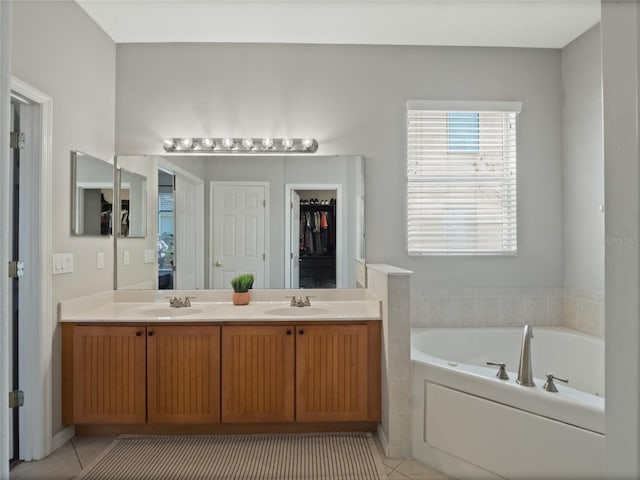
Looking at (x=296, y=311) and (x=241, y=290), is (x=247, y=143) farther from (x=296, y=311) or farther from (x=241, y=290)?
(x=296, y=311)

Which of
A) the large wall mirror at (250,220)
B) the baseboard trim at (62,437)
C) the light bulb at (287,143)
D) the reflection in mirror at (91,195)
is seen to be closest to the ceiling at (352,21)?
the light bulb at (287,143)

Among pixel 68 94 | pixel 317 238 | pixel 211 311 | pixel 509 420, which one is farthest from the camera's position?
pixel 317 238

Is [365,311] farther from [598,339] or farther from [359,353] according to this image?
[598,339]

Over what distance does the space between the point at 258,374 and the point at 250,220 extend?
1.13 metres

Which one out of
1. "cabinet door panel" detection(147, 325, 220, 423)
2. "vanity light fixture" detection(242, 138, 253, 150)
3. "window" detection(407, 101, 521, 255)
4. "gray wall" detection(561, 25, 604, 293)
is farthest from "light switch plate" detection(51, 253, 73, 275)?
"gray wall" detection(561, 25, 604, 293)

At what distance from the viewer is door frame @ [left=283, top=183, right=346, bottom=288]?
9.63ft

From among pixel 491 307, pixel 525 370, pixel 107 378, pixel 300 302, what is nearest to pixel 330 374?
pixel 300 302

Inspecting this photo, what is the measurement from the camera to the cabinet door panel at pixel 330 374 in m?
Result: 2.34

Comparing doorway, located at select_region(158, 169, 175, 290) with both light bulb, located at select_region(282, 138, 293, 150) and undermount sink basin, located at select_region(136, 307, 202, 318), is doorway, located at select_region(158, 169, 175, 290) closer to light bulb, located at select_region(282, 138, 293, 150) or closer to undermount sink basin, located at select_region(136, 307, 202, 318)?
undermount sink basin, located at select_region(136, 307, 202, 318)

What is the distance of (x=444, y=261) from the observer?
3014mm

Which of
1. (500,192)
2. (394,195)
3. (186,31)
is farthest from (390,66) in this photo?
(186,31)

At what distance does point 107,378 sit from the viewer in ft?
7.60

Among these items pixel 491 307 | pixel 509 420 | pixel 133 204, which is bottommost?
pixel 509 420

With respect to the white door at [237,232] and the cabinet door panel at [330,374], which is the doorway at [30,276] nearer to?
the white door at [237,232]
